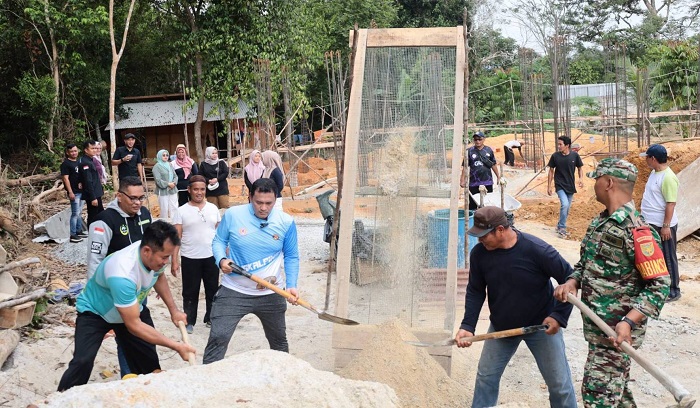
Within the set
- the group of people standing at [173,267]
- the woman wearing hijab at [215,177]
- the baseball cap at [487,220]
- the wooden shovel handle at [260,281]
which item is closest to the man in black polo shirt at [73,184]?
the woman wearing hijab at [215,177]

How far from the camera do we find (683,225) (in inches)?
406

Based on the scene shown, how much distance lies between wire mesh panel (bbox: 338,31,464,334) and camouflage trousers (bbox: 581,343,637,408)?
2173 millimetres

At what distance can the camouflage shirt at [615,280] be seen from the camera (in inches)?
138

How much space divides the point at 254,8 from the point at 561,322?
669 inches

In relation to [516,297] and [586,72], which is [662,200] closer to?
[516,297]

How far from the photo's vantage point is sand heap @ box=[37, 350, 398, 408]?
9.75 ft

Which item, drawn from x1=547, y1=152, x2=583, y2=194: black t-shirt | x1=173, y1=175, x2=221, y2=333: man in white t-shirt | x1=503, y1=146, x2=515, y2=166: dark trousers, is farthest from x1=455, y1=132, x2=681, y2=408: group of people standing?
x1=503, y1=146, x2=515, y2=166: dark trousers

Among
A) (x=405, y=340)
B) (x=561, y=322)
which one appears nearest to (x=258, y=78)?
(x=405, y=340)

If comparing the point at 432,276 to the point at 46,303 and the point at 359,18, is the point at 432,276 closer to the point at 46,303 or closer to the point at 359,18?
the point at 46,303

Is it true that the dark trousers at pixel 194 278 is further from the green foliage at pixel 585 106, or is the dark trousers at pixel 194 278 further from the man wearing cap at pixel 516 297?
the green foliage at pixel 585 106

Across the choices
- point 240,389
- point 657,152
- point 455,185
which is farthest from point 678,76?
point 240,389

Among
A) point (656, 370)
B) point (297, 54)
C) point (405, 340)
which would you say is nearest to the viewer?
point (656, 370)

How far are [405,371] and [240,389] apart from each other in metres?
1.90

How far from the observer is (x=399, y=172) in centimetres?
611
